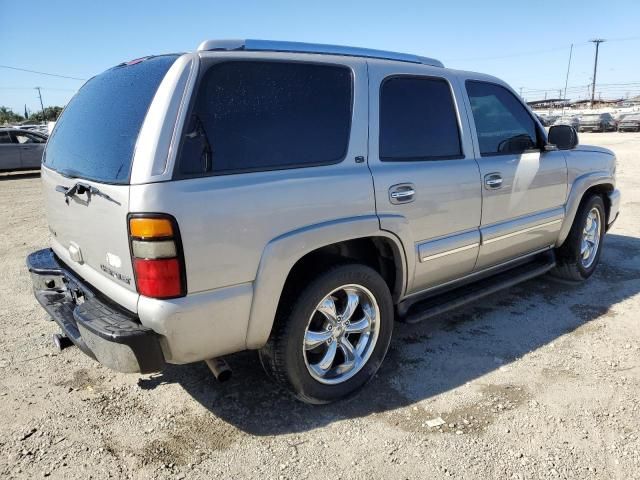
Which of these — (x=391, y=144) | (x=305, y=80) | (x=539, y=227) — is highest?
(x=305, y=80)

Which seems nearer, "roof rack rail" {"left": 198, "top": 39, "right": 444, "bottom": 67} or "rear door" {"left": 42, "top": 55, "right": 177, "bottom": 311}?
"rear door" {"left": 42, "top": 55, "right": 177, "bottom": 311}

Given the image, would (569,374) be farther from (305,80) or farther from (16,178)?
(16,178)

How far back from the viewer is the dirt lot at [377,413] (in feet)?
7.95

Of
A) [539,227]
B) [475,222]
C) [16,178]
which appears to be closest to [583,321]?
[539,227]

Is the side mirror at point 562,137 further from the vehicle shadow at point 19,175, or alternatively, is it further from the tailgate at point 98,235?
the vehicle shadow at point 19,175

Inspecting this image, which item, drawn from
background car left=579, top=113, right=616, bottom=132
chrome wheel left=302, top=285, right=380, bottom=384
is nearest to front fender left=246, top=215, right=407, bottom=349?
chrome wheel left=302, top=285, right=380, bottom=384

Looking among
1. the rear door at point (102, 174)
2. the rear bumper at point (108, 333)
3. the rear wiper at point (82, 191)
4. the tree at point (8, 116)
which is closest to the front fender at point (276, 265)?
the rear bumper at point (108, 333)

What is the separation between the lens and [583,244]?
15.9 feet

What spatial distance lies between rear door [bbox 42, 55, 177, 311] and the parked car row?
3343 centimetres

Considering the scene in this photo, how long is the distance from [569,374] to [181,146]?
2737 millimetres

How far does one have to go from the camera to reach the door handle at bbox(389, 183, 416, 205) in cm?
292

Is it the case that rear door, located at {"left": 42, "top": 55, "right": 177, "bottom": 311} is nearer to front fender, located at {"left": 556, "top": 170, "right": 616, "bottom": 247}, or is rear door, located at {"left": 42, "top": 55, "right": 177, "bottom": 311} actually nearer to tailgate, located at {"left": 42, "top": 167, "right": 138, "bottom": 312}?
tailgate, located at {"left": 42, "top": 167, "right": 138, "bottom": 312}

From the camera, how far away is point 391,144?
9.89ft

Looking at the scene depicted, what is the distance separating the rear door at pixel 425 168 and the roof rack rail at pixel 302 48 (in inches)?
3.9
